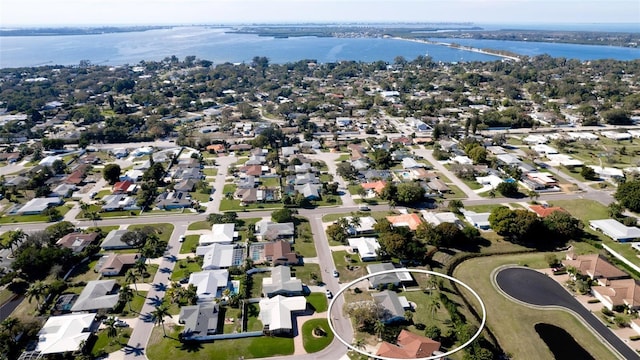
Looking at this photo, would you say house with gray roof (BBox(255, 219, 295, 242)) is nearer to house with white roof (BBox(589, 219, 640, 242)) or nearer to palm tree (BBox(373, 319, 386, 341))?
palm tree (BBox(373, 319, 386, 341))

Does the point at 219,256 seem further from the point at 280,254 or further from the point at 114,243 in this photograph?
the point at 114,243

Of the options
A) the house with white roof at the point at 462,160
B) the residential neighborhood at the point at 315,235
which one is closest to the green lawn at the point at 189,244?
the residential neighborhood at the point at 315,235

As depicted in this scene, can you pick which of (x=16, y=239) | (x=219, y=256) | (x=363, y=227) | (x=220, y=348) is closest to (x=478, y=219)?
(x=363, y=227)

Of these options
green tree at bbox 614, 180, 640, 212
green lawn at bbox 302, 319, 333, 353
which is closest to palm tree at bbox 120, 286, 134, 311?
green lawn at bbox 302, 319, 333, 353

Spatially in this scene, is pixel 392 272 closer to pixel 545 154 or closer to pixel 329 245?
pixel 329 245

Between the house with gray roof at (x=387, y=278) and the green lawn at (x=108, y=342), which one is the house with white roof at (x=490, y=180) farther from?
Result: the green lawn at (x=108, y=342)
